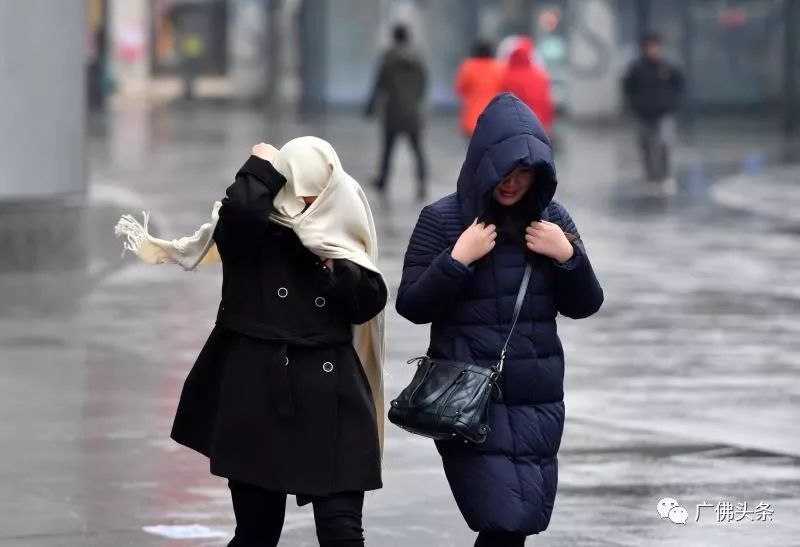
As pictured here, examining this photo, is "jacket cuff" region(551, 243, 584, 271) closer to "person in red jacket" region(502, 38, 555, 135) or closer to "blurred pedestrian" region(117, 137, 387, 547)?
"blurred pedestrian" region(117, 137, 387, 547)

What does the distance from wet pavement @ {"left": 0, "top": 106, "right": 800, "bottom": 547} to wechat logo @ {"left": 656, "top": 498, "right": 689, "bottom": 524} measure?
45mm

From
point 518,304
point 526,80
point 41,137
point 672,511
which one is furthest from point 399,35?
point 518,304

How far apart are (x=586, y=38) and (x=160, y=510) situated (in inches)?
1318

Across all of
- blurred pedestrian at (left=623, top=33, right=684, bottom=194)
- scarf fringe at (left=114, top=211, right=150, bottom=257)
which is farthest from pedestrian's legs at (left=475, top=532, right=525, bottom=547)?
blurred pedestrian at (left=623, top=33, right=684, bottom=194)

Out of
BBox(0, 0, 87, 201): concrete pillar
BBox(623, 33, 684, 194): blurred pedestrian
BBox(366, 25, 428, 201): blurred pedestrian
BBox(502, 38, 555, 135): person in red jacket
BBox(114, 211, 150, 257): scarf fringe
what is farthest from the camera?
BBox(623, 33, 684, 194): blurred pedestrian

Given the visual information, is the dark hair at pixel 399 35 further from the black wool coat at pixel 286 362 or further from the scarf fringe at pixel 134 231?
the black wool coat at pixel 286 362

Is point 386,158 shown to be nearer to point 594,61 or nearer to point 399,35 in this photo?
point 399,35

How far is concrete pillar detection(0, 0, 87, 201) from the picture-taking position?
1445cm

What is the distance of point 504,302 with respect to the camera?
547 cm

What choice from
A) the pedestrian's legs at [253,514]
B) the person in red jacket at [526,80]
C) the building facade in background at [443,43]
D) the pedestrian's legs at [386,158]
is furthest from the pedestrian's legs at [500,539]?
the building facade in background at [443,43]

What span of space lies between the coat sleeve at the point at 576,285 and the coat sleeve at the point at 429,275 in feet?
0.92

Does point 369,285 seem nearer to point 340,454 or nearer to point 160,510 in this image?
point 340,454

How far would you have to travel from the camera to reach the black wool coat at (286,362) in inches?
214

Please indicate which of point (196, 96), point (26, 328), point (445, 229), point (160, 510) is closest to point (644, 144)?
point (26, 328)
